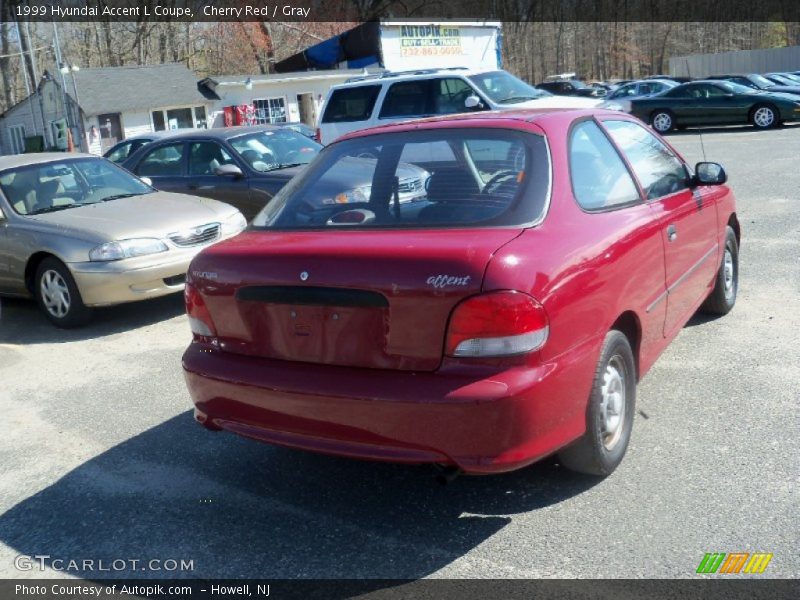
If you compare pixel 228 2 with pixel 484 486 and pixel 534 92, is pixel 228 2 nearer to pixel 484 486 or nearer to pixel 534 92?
pixel 534 92

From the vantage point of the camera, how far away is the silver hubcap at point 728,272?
5.90 meters

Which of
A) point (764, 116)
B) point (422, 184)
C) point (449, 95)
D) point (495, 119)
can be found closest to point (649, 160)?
point (495, 119)

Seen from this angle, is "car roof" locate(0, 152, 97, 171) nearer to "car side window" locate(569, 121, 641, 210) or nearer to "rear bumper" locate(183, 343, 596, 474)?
"rear bumper" locate(183, 343, 596, 474)

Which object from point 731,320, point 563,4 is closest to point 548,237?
point 731,320

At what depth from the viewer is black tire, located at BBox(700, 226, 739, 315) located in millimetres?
5809

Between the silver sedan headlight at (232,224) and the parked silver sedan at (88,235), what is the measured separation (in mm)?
11

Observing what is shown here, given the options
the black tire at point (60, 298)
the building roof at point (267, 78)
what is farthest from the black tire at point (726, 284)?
the building roof at point (267, 78)

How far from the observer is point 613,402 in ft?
12.3

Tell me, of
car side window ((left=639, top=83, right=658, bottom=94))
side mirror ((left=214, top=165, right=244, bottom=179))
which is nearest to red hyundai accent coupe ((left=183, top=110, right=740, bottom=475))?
side mirror ((left=214, top=165, right=244, bottom=179))

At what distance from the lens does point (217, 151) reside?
34.0 feet

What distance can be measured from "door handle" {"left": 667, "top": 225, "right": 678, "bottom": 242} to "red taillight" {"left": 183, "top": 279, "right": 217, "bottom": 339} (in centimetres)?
240

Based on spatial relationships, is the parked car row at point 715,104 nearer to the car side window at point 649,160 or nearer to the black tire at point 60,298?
the black tire at point 60,298

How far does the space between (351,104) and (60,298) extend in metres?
7.66

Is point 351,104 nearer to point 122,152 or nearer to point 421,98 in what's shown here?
point 421,98
